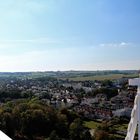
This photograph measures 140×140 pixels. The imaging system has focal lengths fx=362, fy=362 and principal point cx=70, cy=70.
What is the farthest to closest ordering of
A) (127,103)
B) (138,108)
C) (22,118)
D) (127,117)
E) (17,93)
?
(17,93) < (127,103) < (127,117) < (22,118) < (138,108)

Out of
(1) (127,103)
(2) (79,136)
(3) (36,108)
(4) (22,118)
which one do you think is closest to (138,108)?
(2) (79,136)

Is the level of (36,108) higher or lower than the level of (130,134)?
lower

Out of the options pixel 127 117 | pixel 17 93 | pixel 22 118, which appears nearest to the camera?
pixel 22 118

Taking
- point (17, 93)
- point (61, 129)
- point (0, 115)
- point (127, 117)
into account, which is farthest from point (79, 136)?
point (17, 93)

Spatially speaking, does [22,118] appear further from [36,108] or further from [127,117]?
[127,117]

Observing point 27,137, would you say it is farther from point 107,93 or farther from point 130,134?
point 107,93

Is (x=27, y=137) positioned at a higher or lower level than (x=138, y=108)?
lower

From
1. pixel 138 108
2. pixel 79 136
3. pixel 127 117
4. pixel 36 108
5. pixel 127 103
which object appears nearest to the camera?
pixel 138 108

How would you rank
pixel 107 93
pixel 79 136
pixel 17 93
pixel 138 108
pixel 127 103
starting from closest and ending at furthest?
pixel 138 108 → pixel 79 136 → pixel 127 103 → pixel 17 93 → pixel 107 93

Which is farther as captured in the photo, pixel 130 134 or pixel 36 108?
pixel 36 108
